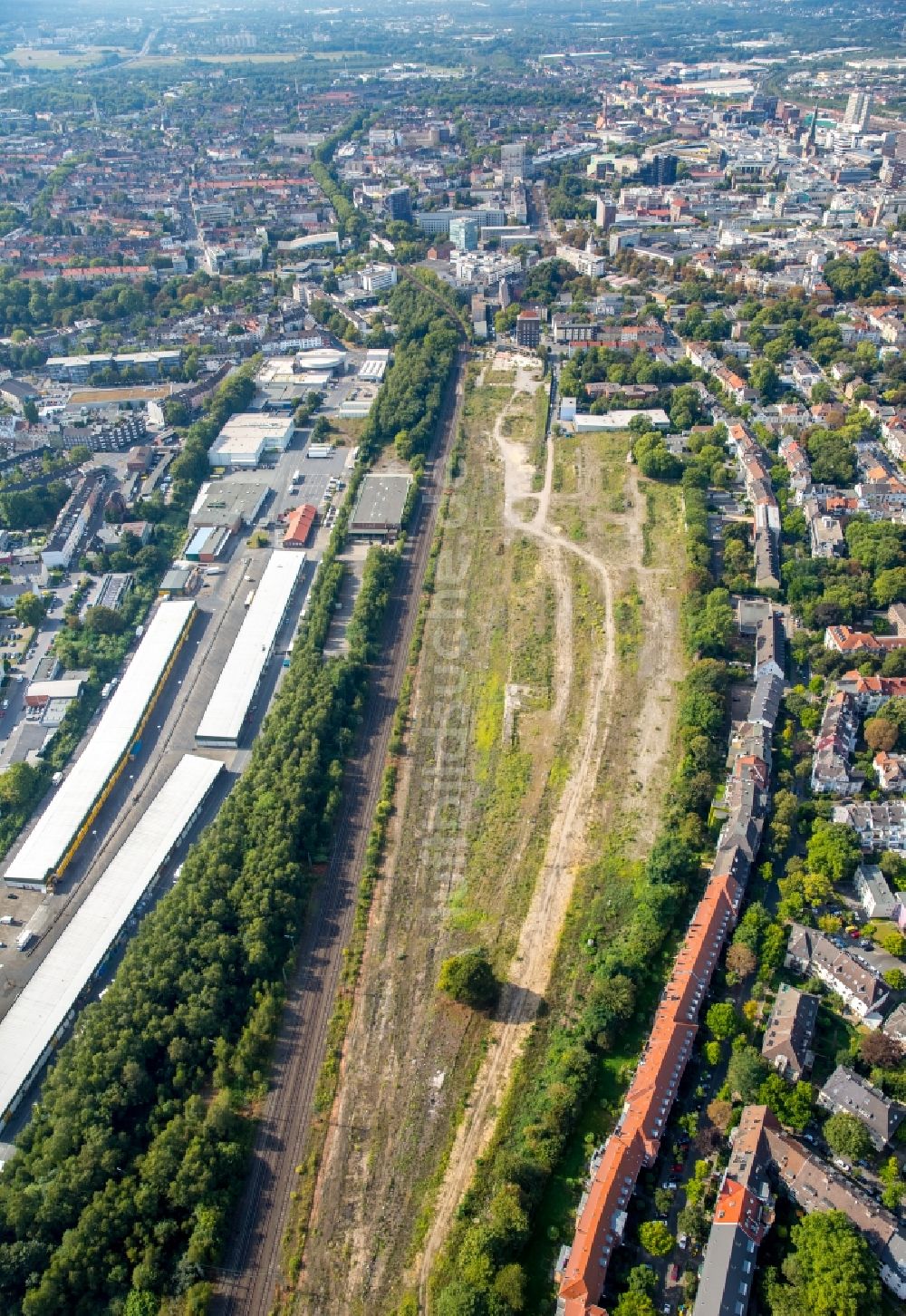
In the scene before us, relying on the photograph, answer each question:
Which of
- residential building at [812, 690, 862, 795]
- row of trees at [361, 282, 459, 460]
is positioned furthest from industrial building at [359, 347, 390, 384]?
residential building at [812, 690, 862, 795]

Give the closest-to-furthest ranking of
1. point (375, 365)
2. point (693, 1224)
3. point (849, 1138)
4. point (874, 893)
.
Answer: point (693, 1224) < point (849, 1138) < point (874, 893) < point (375, 365)

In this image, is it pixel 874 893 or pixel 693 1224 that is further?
pixel 874 893

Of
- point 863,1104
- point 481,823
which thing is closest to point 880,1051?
point 863,1104

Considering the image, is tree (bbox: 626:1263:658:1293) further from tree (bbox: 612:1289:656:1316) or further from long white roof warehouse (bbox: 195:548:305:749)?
long white roof warehouse (bbox: 195:548:305:749)

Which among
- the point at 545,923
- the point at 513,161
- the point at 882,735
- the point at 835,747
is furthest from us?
the point at 513,161

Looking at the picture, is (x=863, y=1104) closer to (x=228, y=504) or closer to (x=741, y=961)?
(x=741, y=961)

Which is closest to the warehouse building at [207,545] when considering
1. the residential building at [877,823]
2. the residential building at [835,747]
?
the residential building at [835,747]

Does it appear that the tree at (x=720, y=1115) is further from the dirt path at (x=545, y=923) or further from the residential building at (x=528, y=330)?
the residential building at (x=528, y=330)
